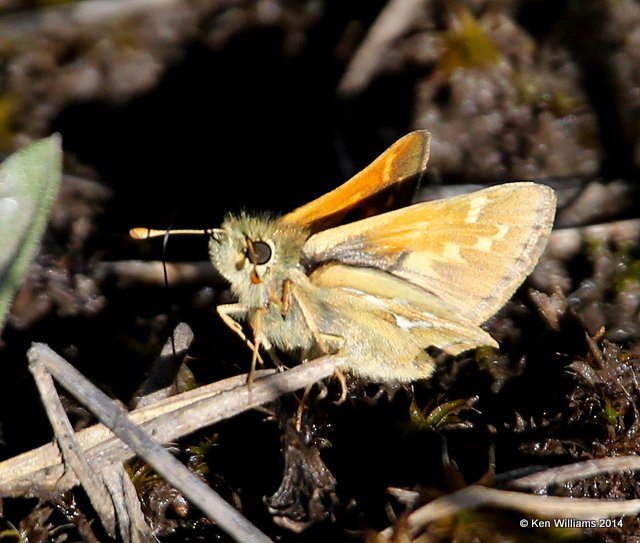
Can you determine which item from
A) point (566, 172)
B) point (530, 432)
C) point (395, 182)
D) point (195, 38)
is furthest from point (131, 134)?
point (530, 432)

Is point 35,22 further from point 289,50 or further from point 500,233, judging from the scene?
point 500,233

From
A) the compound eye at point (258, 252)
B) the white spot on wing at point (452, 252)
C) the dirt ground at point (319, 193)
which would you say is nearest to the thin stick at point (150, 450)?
the dirt ground at point (319, 193)

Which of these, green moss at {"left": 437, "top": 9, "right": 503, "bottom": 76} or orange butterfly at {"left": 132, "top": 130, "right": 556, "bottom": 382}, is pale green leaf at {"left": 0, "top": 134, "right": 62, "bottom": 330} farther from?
green moss at {"left": 437, "top": 9, "right": 503, "bottom": 76}

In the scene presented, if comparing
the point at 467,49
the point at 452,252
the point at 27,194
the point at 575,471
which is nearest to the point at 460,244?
the point at 452,252

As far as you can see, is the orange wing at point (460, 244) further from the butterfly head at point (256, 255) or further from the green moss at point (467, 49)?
the green moss at point (467, 49)

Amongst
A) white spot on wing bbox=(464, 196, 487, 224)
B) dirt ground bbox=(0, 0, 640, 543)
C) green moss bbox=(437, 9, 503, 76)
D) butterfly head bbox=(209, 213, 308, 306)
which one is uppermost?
white spot on wing bbox=(464, 196, 487, 224)

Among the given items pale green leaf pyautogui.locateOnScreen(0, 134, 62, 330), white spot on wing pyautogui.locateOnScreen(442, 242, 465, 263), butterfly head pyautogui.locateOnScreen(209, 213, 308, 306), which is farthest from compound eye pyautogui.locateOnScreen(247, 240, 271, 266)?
pale green leaf pyautogui.locateOnScreen(0, 134, 62, 330)

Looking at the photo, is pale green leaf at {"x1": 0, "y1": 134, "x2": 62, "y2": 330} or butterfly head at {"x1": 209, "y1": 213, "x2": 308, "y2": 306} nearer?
pale green leaf at {"x1": 0, "y1": 134, "x2": 62, "y2": 330}
